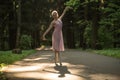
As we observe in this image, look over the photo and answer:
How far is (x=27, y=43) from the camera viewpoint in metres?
45.7

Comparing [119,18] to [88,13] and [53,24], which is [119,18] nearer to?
[53,24]

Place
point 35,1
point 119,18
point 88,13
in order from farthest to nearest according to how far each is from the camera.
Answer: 1. point 35,1
2. point 88,13
3. point 119,18

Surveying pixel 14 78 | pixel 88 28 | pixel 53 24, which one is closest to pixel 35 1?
pixel 88 28

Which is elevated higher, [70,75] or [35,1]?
[35,1]

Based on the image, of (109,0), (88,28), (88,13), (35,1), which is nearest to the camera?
(109,0)

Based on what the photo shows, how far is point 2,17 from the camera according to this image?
138 feet

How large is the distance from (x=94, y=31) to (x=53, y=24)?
21.3 metres

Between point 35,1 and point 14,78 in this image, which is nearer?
point 14,78

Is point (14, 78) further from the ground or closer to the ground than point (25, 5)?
closer to the ground

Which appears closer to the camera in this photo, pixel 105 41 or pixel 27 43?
pixel 105 41

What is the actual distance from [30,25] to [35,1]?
12851mm

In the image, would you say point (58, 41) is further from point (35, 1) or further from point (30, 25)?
point (35, 1)

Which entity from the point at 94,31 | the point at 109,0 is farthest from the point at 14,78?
the point at 94,31

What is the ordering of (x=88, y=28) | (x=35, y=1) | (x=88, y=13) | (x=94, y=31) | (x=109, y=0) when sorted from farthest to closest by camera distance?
(x=35, y=1)
(x=88, y=28)
(x=88, y=13)
(x=94, y=31)
(x=109, y=0)
